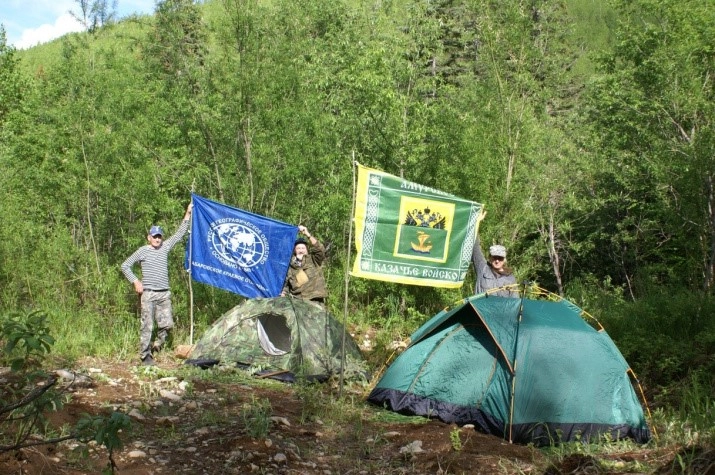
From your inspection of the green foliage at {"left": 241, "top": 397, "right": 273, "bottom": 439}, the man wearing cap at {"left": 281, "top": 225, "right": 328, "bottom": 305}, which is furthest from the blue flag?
the green foliage at {"left": 241, "top": 397, "right": 273, "bottom": 439}

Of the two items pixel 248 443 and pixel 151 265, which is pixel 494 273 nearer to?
pixel 248 443

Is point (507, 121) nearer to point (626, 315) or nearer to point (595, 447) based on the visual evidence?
point (626, 315)

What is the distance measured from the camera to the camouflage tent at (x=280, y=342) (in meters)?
8.13

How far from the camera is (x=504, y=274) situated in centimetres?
773

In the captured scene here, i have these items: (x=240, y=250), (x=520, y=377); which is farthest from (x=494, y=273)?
(x=240, y=250)

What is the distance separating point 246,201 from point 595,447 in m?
7.27

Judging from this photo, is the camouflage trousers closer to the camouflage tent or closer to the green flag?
the camouflage tent

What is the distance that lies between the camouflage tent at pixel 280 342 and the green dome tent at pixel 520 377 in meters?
1.29

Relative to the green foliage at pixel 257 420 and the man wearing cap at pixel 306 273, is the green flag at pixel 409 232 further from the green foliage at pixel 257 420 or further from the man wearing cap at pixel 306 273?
the man wearing cap at pixel 306 273

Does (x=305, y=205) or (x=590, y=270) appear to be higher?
(x=305, y=205)

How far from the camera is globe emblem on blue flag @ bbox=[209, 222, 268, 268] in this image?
9250 millimetres

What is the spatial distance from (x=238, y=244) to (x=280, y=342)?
1520 millimetres

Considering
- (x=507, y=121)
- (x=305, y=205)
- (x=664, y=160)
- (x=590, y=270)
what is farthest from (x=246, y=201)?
(x=590, y=270)

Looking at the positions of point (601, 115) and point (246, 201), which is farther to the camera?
point (601, 115)
